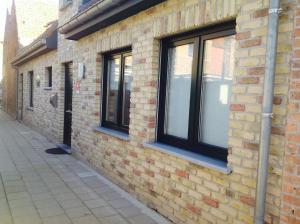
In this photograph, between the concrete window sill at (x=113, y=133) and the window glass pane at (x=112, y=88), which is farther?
the window glass pane at (x=112, y=88)

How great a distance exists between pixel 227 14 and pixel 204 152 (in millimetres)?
1445

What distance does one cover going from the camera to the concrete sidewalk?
3.47 metres

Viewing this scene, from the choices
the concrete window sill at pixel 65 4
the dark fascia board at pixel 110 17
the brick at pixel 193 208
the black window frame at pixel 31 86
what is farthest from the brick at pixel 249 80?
the black window frame at pixel 31 86

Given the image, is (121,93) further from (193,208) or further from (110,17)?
(193,208)

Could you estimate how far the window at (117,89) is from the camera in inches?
190

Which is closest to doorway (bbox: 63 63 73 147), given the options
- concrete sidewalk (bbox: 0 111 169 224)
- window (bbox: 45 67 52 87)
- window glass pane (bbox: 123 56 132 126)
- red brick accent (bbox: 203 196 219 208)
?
concrete sidewalk (bbox: 0 111 169 224)

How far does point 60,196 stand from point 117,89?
201 cm

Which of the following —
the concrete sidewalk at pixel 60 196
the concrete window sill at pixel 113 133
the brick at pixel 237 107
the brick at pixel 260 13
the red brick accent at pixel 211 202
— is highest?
the brick at pixel 260 13

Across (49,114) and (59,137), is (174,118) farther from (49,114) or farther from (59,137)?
(49,114)

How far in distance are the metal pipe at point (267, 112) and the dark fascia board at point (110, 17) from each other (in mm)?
1742

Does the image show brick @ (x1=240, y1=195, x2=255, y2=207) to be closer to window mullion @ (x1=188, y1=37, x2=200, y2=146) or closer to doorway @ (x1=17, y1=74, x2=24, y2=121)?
window mullion @ (x1=188, y1=37, x2=200, y2=146)

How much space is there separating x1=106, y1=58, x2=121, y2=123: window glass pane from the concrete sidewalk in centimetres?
112

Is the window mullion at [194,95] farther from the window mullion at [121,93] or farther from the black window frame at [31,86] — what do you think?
the black window frame at [31,86]

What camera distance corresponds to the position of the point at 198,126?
10.8 ft
